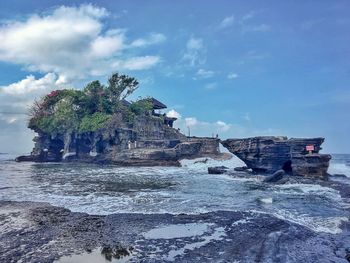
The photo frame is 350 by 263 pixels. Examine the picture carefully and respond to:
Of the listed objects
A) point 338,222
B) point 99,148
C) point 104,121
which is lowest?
point 338,222

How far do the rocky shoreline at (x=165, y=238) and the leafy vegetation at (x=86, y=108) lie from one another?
4189cm

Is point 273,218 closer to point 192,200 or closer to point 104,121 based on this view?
point 192,200

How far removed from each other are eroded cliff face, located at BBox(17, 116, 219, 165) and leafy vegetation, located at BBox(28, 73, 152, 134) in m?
1.88

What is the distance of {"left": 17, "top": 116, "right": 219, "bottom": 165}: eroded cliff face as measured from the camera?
4769 centimetres

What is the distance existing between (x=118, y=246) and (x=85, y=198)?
8969mm

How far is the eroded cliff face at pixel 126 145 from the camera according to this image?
47.7m

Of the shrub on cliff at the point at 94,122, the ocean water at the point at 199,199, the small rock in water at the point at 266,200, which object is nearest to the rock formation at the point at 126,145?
the shrub on cliff at the point at 94,122

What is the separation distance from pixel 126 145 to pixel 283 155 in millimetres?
29314

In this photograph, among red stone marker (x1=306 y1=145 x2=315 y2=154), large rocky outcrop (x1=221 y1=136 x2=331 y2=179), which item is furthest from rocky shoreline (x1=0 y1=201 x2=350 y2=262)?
A: red stone marker (x1=306 y1=145 x2=315 y2=154)

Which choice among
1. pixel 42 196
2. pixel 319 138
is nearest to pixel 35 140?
pixel 42 196

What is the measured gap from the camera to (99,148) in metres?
55.8

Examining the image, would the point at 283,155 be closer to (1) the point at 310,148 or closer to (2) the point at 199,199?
(1) the point at 310,148

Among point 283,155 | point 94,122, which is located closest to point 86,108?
point 94,122

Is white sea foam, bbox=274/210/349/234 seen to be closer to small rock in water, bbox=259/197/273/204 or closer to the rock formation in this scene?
small rock in water, bbox=259/197/273/204
